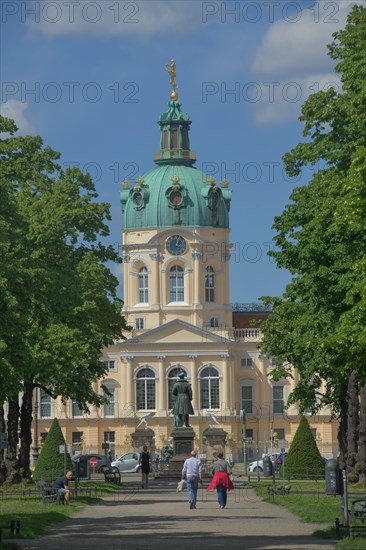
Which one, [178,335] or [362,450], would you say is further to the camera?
[178,335]

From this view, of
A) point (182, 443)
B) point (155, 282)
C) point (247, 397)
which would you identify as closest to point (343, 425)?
point (182, 443)

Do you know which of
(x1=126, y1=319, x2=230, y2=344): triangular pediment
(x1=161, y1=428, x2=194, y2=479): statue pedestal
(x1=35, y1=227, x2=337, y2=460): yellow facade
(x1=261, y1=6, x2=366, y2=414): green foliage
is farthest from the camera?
(x1=126, y1=319, x2=230, y2=344): triangular pediment

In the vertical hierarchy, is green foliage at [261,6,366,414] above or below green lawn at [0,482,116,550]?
above

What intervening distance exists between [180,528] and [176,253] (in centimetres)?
11018

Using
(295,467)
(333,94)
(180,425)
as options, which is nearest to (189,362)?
(180,425)

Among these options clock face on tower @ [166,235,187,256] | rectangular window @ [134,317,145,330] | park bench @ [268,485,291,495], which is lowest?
park bench @ [268,485,291,495]

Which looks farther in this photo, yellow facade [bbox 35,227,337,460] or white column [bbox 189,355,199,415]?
white column [bbox 189,355,199,415]

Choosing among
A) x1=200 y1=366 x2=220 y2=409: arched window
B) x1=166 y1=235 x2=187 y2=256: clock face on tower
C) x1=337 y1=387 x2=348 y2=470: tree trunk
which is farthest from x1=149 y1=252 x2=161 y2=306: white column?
x1=337 y1=387 x2=348 y2=470: tree trunk

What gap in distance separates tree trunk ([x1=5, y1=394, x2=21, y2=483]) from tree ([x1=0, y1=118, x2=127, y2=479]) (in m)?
0.04

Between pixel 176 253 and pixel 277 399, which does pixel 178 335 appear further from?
pixel 277 399

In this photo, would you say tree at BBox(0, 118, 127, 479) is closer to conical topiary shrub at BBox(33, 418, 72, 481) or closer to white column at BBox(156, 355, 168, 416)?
A: conical topiary shrub at BBox(33, 418, 72, 481)

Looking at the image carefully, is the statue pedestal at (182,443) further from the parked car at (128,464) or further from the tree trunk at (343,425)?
the parked car at (128,464)

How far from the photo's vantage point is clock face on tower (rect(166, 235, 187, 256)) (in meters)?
142

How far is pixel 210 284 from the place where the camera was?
472 ft
